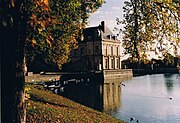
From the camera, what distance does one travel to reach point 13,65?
17.3 feet

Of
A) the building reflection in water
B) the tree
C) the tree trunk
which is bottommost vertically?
the building reflection in water

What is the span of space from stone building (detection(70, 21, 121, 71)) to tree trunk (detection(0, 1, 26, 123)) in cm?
7370

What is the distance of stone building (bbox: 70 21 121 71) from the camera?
8031 cm

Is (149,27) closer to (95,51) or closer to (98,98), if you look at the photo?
(98,98)

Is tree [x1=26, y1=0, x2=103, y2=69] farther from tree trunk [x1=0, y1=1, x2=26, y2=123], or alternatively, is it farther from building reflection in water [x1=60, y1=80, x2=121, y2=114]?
building reflection in water [x1=60, y1=80, x2=121, y2=114]

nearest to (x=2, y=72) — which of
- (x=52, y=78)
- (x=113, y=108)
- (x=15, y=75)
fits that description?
(x=15, y=75)

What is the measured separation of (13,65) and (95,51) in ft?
249

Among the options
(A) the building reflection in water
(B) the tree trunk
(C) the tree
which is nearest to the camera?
(C) the tree

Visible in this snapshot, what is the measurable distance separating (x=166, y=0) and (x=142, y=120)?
59.3 ft

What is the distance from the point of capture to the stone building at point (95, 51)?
263 feet

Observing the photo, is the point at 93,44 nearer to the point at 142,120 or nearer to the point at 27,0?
the point at 142,120

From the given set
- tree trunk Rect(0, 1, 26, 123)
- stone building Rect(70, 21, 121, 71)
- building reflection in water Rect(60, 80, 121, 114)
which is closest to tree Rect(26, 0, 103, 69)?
tree trunk Rect(0, 1, 26, 123)

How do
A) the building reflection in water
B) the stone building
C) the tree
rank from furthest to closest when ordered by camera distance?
the stone building, the building reflection in water, the tree

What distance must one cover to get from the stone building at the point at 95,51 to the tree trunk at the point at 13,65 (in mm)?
73699
